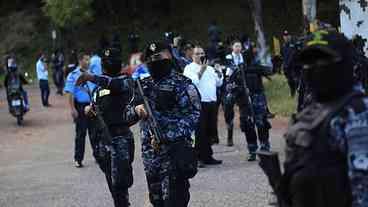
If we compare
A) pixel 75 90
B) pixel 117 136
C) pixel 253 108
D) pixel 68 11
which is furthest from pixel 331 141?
pixel 68 11

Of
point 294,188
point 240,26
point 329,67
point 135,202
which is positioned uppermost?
point 240,26

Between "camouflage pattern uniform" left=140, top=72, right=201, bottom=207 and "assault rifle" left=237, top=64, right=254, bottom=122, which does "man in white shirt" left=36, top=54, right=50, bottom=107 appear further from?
"camouflage pattern uniform" left=140, top=72, right=201, bottom=207

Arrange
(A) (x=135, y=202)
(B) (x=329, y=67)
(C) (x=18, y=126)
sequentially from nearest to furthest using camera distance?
(B) (x=329, y=67) < (A) (x=135, y=202) < (C) (x=18, y=126)

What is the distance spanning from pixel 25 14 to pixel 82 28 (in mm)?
4291

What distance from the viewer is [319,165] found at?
3.50 meters

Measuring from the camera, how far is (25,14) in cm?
4559

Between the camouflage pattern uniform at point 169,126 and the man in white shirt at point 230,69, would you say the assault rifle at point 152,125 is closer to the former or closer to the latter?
the camouflage pattern uniform at point 169,126

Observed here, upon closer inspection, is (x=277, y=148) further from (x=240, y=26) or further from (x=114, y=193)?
(x=240, y=26)

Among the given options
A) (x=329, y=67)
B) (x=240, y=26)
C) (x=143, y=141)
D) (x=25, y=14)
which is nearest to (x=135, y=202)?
(x=143, y=141)

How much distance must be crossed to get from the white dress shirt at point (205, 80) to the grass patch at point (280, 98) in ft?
20.3

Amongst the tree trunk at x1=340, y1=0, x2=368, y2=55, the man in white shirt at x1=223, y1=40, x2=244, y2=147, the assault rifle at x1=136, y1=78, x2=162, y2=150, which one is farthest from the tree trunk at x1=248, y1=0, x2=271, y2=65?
the assault rifle at x1=136, y1=78, x2=162, y2=150

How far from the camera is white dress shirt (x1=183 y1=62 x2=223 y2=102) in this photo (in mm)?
11961

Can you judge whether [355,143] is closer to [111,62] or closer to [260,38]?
[111,62]

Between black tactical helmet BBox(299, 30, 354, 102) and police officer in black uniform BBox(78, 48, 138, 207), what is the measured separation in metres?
4.64
